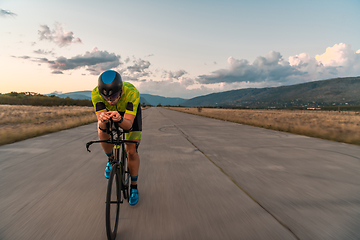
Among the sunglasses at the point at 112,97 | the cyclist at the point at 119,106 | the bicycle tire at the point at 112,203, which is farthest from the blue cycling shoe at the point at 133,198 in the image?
the sunglasses at the point at 112,97

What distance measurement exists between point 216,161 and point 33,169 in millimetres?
4533

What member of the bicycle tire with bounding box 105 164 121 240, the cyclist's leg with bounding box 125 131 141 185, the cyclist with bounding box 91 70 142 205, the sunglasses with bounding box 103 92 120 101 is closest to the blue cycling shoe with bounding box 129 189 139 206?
the cyclist with bounding box 91 70 142 205

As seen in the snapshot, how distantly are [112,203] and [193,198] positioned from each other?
139 cm

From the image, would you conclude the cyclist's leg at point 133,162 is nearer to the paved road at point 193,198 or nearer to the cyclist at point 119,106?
the cyclist at point 119,106

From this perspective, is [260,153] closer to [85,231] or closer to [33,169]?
[85,231]

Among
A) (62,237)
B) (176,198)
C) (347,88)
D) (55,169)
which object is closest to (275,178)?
(176,198)

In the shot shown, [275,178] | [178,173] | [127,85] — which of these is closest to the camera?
[127,85]

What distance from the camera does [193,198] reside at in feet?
10.9

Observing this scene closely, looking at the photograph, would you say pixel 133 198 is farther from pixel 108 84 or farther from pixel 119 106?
pixel 108 84

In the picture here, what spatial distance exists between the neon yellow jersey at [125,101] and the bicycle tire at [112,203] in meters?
0.74

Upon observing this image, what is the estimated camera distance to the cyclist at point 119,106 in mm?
2283

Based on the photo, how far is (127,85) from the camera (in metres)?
2.95

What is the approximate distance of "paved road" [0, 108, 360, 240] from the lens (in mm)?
2389

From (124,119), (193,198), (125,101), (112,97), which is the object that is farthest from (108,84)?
(193,198)
